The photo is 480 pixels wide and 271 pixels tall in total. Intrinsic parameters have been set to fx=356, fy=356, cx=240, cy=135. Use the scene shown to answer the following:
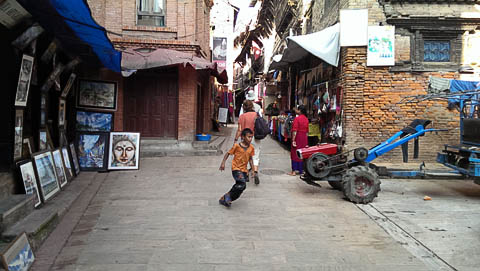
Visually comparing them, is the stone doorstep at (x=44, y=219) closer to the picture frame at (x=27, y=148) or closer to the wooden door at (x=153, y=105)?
the picture frame at (x=27, y=148)

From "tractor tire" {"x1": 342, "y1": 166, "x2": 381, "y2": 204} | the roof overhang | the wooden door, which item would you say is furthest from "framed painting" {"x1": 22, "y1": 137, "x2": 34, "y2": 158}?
the wooden door

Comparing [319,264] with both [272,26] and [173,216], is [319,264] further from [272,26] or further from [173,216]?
[272,26]

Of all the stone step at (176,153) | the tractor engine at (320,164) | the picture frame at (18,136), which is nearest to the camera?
the picture frame at (18,136)

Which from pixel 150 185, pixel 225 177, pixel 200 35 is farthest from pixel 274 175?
pixel 200 35

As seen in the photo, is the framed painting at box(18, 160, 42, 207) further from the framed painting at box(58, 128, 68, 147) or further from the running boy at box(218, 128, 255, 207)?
the running boy at box(218, 128, 255, 207)

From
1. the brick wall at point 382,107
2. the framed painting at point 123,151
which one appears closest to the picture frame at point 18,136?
the framed painting at point 123,151

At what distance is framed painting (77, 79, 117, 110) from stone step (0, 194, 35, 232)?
448 centimetres

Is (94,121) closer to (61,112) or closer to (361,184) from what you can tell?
(61,112)

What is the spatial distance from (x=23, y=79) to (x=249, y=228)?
3997mm

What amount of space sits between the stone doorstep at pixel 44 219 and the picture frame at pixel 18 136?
855 mm

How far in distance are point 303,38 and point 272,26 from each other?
18436mm

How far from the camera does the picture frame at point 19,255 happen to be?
3.11m

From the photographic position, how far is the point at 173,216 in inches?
215

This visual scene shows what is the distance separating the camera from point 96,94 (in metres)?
8.95
